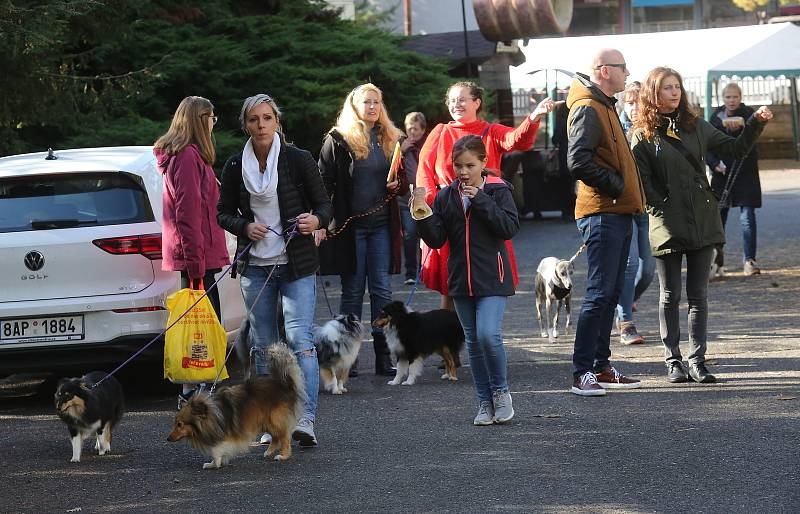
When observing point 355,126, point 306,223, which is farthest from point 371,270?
point 306,223

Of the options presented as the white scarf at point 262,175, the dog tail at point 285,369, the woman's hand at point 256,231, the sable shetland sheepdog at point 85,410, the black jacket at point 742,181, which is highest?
the white scarf at point 262,175

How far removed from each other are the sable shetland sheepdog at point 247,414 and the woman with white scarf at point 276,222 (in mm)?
213

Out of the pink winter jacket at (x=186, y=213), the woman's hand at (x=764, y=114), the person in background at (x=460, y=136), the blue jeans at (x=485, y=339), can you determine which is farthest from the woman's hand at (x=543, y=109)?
the pink winter jacket at (x=186, y=213)

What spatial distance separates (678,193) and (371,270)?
2.38 meters

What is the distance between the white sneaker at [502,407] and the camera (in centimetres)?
761

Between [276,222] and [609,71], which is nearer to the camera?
[276,222]

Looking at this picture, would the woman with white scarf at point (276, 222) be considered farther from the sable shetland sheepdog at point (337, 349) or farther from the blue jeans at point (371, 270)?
the blue jeans at point (371, 270)

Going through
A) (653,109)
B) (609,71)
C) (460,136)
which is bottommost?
(460,136)

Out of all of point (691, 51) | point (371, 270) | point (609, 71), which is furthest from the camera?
point (691, 51)

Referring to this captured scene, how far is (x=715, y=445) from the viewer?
6781mm

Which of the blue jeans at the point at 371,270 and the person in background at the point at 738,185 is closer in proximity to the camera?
the blue jeans at the point at 371,270

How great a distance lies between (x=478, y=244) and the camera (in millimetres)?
7457

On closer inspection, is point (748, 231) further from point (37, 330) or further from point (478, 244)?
point (37, 330)

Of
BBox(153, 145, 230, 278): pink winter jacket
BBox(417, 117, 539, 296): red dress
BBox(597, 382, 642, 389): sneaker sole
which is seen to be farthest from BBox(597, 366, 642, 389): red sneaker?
BBox(153, 145, 230, 278): pink winter jacket
